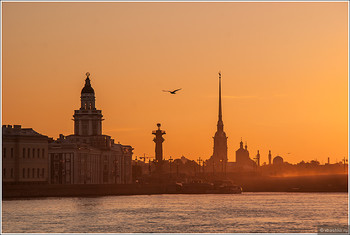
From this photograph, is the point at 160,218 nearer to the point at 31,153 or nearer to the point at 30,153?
the point at 30,153

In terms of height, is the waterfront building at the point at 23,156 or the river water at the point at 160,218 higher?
the waterfront building at the point at 23,156

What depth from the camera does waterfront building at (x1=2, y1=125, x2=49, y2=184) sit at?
166 m

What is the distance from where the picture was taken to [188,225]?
95.7m

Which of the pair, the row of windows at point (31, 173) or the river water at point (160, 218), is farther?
the row of windows at point (31, 173)

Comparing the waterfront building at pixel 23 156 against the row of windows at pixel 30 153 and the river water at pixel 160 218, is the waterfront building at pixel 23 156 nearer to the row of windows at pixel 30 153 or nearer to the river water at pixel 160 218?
the row of windows at pixel 30 153

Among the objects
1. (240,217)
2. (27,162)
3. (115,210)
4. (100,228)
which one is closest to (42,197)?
(27,162)

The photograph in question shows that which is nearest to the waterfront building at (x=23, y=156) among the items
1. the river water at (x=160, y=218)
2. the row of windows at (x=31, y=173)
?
the row of windows at (x=31, y=173)

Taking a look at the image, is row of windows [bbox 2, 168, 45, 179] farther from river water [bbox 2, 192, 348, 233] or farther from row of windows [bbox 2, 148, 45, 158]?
river water [bbox 2, 192, 348, 233]


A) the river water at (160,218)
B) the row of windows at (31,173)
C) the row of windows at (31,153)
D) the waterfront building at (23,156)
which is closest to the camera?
the river water at (160,218)

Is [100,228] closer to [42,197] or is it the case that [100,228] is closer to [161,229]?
[161,229]

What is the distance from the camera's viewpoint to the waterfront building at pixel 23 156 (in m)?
166

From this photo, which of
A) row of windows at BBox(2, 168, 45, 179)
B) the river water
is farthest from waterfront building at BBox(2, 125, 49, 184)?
the river water

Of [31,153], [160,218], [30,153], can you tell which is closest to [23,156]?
[30,153]

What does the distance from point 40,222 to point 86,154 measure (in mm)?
101989
